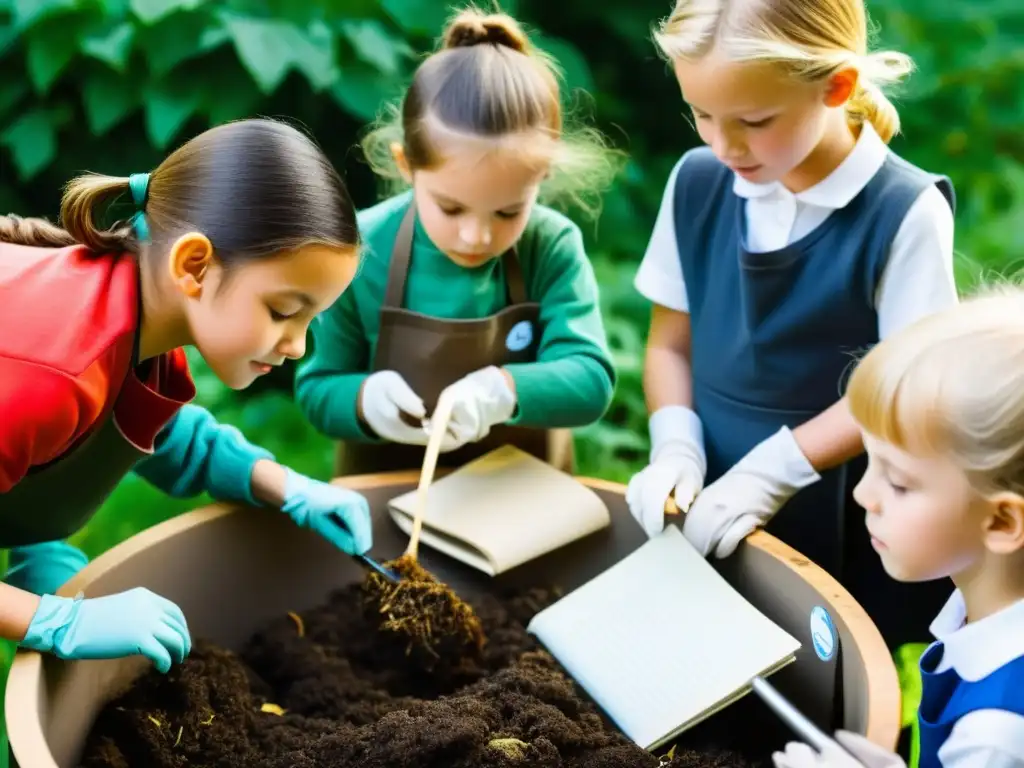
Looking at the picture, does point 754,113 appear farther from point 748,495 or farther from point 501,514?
point 501,514

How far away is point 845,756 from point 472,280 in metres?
0.85

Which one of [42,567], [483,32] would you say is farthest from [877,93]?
[42,567]

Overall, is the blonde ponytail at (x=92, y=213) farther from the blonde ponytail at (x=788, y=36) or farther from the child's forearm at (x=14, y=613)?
the blonde ponytail at (x=788, y=36)

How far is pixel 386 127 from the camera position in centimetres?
173

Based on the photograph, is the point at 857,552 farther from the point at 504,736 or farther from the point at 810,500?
the point at 504,736

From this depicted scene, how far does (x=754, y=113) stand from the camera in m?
1.33

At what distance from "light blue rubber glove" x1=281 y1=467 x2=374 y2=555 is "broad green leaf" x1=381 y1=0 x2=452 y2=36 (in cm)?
138

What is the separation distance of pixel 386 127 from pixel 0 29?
123 centimetres

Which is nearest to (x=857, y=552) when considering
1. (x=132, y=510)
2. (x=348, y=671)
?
(x=348, y=671)

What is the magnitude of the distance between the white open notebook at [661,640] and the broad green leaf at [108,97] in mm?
1580

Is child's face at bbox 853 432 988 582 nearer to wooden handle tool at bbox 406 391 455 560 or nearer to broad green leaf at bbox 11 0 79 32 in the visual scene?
wooden handle tool at bbox 406 391 455 560

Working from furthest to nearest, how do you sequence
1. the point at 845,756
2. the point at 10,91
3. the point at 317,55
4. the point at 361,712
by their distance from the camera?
the point at 10,91
the point at 317,55
the point at 361,712
the point at 845,756

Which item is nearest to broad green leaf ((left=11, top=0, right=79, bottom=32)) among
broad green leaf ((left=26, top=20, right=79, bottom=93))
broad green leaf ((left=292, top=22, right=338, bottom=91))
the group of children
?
broad green leaf ((left=26, top=20, right=79, bottom=93))

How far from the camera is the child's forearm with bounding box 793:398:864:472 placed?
1.43 m
